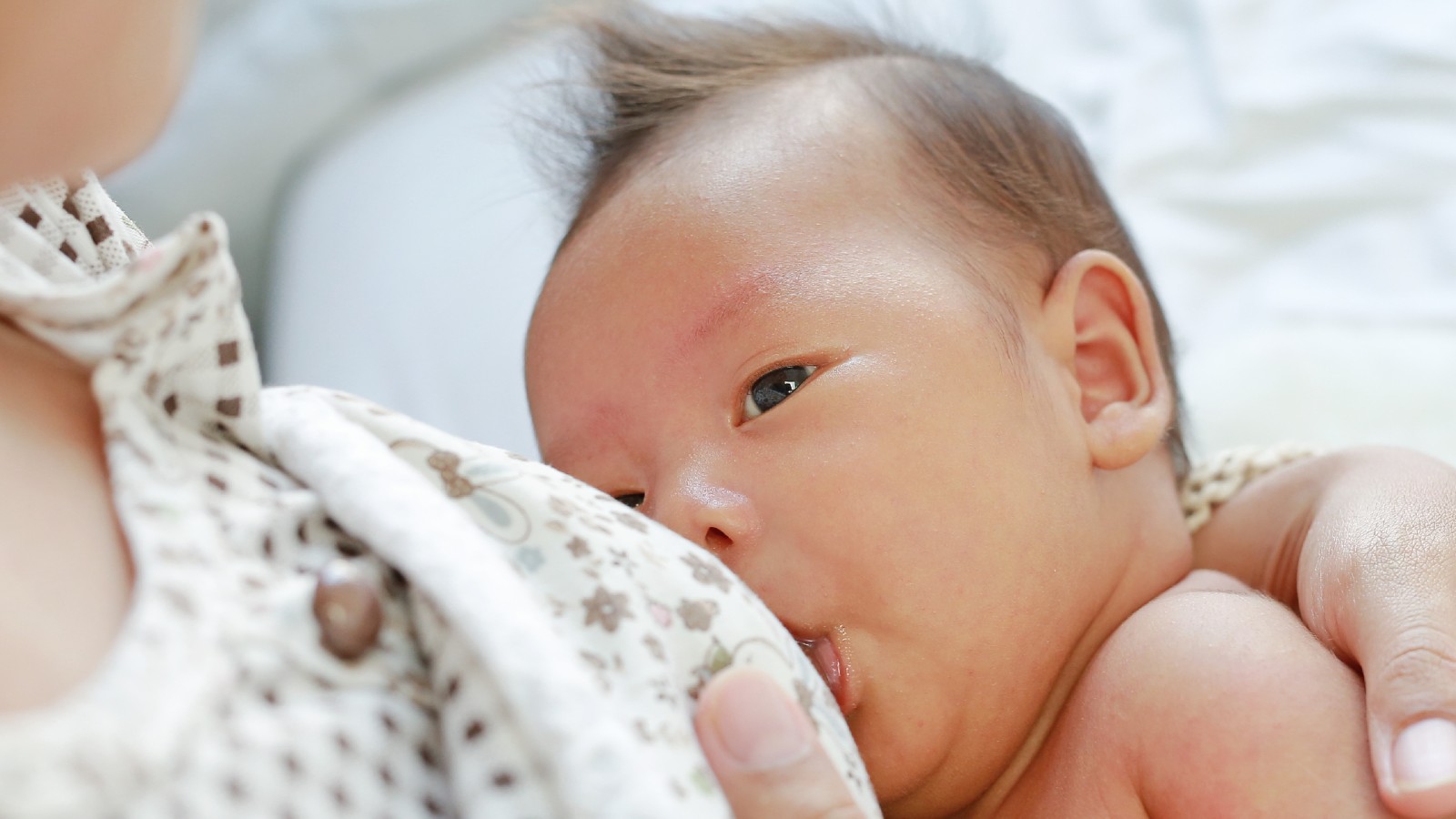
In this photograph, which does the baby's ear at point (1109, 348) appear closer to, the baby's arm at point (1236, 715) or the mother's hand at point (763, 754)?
the baby's arm at point (1236, 715)

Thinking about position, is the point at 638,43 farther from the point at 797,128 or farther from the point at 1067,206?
the point at 1067,206

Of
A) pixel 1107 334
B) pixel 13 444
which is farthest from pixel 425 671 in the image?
pixel 1107 334

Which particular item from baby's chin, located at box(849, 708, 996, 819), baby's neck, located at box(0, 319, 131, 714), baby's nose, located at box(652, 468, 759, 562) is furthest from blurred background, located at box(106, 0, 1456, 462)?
baby's neck, located at box(0, 319, 131, 714)

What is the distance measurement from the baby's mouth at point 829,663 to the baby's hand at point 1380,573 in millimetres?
316

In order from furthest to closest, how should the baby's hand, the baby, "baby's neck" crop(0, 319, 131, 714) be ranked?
the baby, the baby's hand, "baby's neck" crop(0, 319, 131, 714)

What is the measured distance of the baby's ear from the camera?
1036mm

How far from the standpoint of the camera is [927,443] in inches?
36.3

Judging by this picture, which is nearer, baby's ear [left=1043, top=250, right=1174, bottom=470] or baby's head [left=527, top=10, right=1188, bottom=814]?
baby's head [left=527, top=10, right=1188, bottom=814]

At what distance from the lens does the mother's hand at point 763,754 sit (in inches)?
24.9

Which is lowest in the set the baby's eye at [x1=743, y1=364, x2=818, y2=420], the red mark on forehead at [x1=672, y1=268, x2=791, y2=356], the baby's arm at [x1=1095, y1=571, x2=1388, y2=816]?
the baby's arm at [x1=1095, y1=571, x2=1388, y2=816]

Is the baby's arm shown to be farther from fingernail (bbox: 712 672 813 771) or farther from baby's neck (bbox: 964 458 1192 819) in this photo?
fingernail (bbox: 712 672 813 771)

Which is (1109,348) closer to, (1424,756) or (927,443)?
(927,443)

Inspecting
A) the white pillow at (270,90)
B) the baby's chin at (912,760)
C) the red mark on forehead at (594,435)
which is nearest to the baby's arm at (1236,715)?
the baby's chin at (912,760)

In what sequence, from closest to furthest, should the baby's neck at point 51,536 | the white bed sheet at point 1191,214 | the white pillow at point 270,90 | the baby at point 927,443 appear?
the baby's neck at point 51,536 < the baby at point 927,443 < the white bed sheet at point 1191,214 < the white pillow at point 270,90
